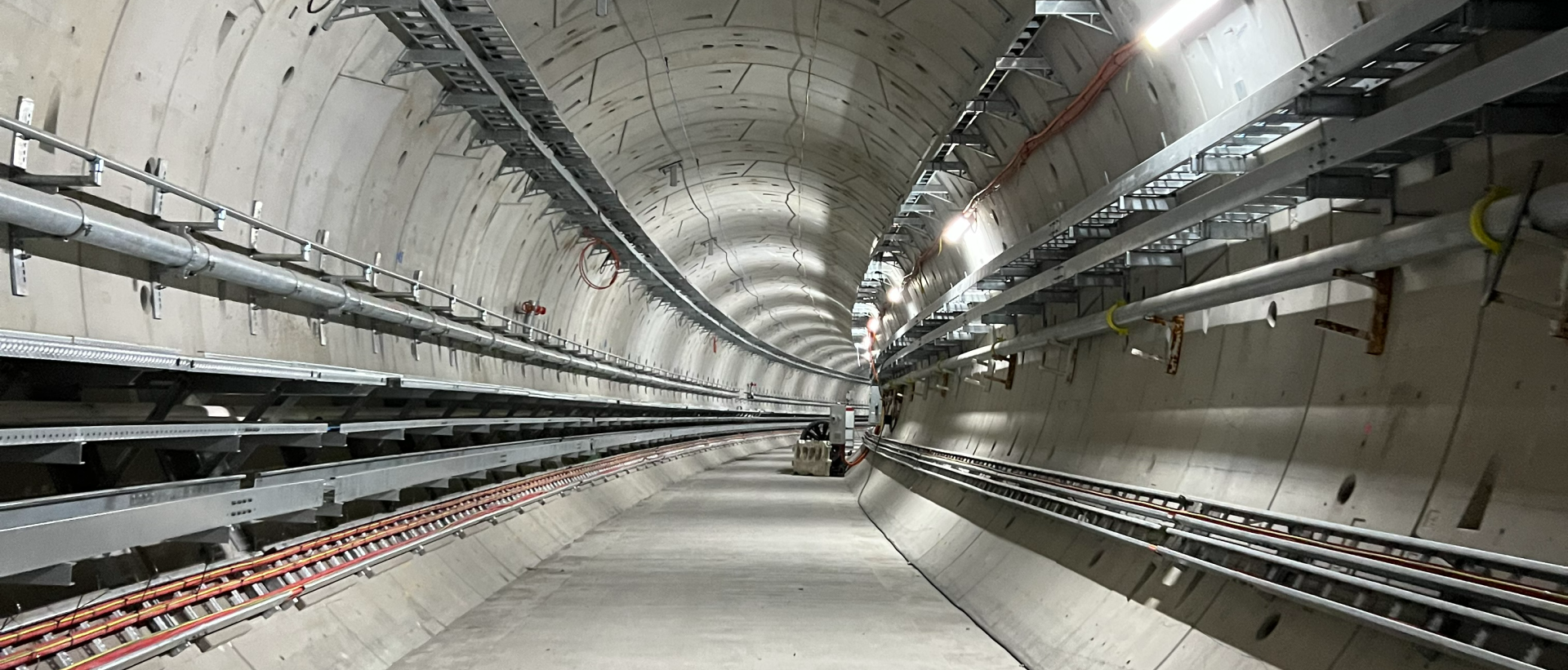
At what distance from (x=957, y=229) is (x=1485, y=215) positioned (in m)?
11.6

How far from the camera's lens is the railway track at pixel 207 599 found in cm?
575

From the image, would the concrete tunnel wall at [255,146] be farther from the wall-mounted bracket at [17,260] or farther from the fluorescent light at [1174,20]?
the fluorescent light at [1174,20]

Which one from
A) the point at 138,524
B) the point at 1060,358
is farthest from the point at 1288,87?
the point at 1060,358

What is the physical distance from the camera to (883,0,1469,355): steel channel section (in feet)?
15.5

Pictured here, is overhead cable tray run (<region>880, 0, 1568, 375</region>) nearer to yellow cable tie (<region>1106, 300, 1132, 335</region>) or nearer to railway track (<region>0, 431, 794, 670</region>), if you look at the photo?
yellow cable tie (<region>1106, 300, 1132, 335</region>)

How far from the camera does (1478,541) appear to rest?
16.8 feet

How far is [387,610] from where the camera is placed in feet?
31.6

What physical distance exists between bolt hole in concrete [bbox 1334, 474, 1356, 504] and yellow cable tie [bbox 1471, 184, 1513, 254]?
63.6 inches

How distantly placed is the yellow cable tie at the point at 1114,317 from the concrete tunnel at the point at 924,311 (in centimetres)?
17

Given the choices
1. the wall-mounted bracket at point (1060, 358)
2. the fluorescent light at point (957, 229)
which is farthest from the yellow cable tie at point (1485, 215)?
the fluorescent light at point (957, 229)

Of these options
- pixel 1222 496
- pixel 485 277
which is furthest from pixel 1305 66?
pixel 485 277

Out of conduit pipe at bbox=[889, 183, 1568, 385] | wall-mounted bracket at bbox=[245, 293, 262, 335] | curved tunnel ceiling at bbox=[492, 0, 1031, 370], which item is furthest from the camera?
curved tunnel ceiling at bbox=[492, 0, 1031, 370]

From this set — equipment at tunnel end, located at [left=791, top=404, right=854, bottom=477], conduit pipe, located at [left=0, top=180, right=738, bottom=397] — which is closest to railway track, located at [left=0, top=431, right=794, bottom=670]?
conduit pipe, located at [left=0, top=180, right=738, bottom=397]

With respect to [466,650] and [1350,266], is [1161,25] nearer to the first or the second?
[1350,266]
